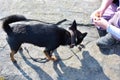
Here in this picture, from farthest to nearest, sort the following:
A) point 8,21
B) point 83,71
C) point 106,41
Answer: point 106,41 → point 83,71 → point 8,21

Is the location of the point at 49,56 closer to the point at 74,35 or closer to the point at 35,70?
the point at 35,70

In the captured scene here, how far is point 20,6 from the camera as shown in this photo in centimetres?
430

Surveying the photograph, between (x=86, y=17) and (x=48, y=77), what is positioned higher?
(x=86, y=17)

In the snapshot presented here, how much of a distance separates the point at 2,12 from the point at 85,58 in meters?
1.34

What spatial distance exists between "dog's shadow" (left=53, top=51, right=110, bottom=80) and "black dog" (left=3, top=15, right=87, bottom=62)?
22cm

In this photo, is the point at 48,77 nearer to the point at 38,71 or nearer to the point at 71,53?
the point at 38,71

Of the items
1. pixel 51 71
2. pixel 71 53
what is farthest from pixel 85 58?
pixel 51 71

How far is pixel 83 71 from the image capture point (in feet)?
11.2

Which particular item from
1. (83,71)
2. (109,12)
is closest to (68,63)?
(83,71)

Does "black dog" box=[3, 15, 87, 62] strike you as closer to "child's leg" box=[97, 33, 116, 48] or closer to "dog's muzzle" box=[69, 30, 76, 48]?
"dog's muzzle" box=[69, 30, 76, 48]

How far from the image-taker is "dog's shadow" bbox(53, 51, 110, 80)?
3.34 m

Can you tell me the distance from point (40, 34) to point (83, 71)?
0.60 metres

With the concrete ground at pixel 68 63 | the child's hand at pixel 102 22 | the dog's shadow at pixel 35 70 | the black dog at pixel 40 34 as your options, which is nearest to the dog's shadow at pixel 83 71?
the concrete ground at pixel 68 63

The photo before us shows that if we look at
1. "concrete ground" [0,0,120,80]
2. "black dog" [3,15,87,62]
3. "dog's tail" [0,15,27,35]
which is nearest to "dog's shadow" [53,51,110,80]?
"concrete ground" [0,0,120,80]
